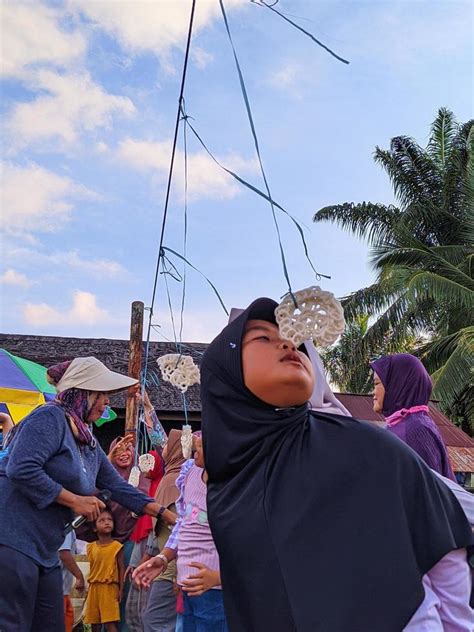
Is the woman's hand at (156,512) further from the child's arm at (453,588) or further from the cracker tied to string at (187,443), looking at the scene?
the child's arm at (453,588)

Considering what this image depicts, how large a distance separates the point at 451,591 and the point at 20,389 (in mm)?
7207

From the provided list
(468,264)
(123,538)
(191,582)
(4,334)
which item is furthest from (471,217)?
(191,582)

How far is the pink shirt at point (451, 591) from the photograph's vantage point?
166 centimetres

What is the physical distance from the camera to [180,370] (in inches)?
143

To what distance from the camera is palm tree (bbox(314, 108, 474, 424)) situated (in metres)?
17.1

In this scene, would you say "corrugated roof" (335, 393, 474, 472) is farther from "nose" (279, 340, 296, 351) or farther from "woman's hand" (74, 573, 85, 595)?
"nose" (279, 340, 296, 351)

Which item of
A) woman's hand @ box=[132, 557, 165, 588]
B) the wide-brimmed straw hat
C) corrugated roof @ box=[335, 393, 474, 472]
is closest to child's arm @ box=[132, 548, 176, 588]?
woman's hand @ box=[132, 557, 165, 588]

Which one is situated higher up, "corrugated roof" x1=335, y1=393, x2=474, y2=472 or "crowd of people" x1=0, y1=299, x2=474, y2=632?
"crowd of people" x1=0, y1=299, x2=474, y2=632

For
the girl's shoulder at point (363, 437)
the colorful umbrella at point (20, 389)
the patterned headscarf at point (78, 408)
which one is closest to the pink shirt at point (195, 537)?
the patterned headscarf at point (78, 408)

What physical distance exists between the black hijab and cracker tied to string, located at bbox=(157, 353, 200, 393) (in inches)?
62.0

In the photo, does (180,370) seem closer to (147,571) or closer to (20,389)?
(147,571)

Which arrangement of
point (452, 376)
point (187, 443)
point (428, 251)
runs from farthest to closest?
point (428, 251) < point (452, 376) < point (187, 443)

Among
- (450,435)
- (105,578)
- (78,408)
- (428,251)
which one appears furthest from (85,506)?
(428,251)

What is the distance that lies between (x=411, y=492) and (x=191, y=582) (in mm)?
1370
